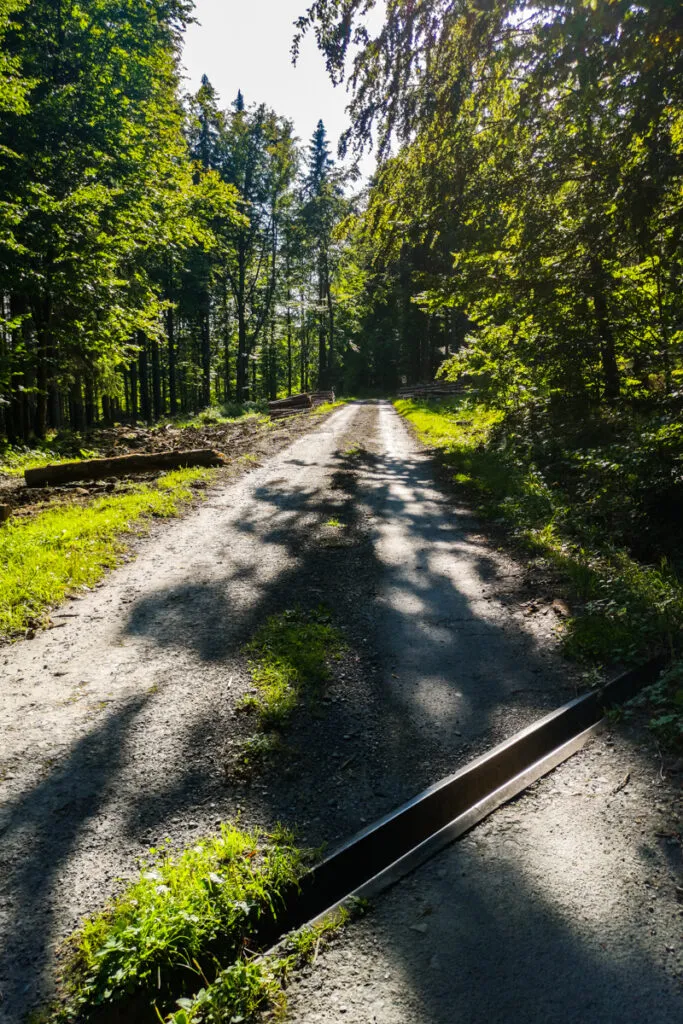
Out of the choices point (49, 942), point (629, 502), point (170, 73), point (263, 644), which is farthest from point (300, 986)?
point (170, 73)

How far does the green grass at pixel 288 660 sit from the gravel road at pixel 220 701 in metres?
0.12

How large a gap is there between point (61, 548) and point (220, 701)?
3.53 metres

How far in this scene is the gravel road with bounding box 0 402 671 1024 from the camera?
94.7 inches

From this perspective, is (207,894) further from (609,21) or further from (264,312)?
(264,312)

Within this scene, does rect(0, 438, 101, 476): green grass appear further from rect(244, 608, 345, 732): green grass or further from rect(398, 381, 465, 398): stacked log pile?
rect(398, 381, 465, 398): stacked log pile

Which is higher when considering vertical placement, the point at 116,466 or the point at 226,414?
the point at 226,414

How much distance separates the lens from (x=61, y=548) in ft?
19.7

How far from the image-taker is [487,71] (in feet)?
20.1

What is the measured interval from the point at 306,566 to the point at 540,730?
3154 millimetres

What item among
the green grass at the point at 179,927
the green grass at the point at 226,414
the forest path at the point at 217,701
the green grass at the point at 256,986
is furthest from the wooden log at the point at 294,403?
the green grass at the point at 256,986

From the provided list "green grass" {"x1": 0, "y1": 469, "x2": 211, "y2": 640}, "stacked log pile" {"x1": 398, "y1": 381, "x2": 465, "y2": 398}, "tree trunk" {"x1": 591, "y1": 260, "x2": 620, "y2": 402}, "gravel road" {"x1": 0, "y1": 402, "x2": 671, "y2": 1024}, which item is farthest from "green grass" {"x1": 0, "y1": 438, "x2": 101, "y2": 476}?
"stacked log pile" {"x1": 398, "y1": 381, "x2": 465, "y2": 398}

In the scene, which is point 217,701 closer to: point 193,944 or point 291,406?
point 193,944

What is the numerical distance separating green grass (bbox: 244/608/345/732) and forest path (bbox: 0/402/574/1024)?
130 millimetres

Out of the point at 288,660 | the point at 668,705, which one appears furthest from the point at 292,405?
the point at 668,705
